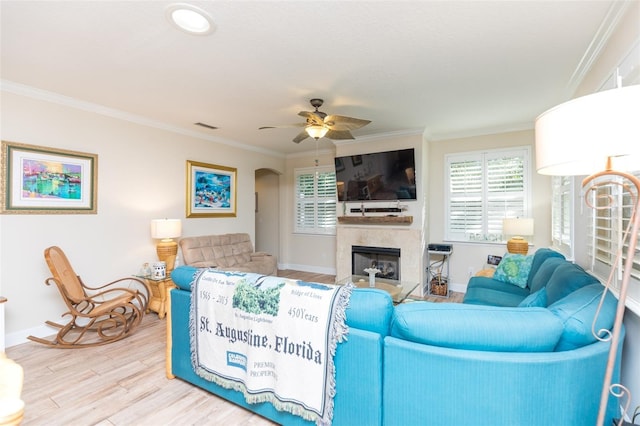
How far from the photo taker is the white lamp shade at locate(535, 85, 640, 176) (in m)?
1.01

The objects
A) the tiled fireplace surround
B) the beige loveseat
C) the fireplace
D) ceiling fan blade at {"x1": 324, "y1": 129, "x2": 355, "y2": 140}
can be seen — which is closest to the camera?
ceiling fan blade at {"x1": 324, "y1": 129, "x2": 355, "y2": 140}

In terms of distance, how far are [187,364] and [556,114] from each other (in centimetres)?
265

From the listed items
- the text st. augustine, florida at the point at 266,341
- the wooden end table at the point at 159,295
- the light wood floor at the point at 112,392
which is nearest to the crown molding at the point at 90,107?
the wooden end table at the point at 159,295

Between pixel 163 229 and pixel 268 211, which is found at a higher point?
pixel 268 211

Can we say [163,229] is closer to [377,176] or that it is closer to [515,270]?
[377,176]

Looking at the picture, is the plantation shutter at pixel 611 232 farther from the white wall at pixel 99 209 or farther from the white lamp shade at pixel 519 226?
the white wall at pixel 99 209

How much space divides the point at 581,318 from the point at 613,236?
0.83 metres

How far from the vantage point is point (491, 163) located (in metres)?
4.54

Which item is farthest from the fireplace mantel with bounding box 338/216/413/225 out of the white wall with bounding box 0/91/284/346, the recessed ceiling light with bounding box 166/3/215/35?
the recessed ceiling light with bounding box 166/3/215/35

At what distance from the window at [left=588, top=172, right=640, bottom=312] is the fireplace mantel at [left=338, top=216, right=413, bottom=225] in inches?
98.0

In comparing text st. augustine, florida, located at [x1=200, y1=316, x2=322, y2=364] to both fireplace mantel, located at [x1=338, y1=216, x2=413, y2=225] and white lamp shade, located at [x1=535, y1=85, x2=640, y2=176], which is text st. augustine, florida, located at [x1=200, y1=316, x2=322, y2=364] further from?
fireplace mantel, located at [x1=338, y1=216, x2=413, y2=225]

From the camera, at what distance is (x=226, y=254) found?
4.79 metres

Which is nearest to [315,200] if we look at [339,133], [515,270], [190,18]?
[339,133]

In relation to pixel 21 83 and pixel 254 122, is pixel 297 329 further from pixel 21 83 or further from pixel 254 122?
pixel 21 83
